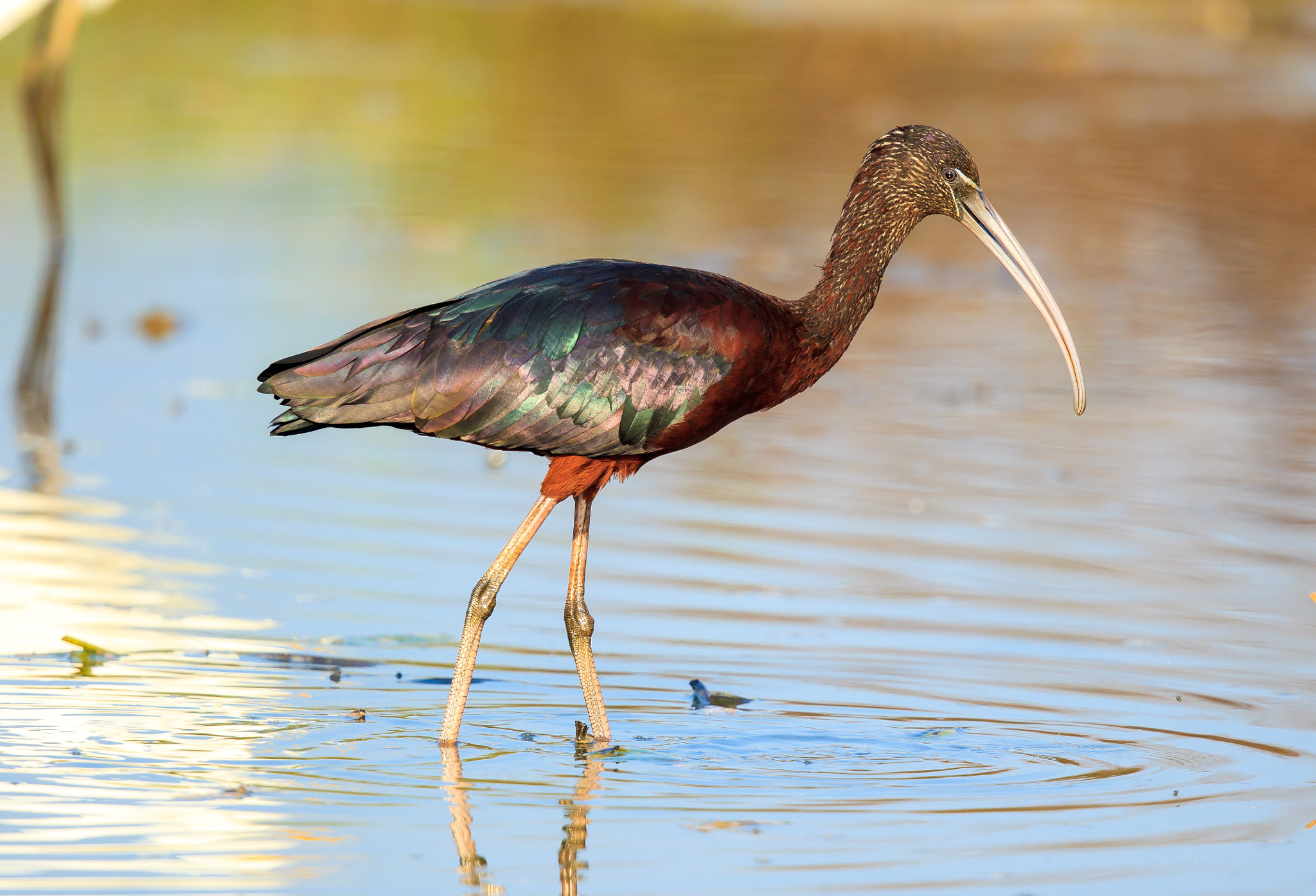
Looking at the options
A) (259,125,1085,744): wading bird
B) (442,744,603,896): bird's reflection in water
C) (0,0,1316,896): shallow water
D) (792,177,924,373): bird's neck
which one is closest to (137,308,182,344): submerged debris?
(0,0,1316,896): shallow water

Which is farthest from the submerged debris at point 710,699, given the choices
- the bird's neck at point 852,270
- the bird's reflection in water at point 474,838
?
the bird's neck at point 852,270

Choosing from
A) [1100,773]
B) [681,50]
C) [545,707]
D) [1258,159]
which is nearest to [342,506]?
[545,707]

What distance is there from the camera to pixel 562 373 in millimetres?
6199

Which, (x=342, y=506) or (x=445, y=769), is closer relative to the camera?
(x=445, y=769)

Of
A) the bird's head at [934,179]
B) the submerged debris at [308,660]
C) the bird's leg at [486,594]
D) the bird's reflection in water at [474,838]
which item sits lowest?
the bird's reflection in water at [474,838]

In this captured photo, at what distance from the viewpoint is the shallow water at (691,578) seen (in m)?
5.22

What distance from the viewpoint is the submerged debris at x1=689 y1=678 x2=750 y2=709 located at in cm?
639

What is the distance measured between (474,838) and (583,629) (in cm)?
134

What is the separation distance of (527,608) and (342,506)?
4.69ft

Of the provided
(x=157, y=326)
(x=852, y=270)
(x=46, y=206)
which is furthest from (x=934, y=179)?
(x=46, y=206)

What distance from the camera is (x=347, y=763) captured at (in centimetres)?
569

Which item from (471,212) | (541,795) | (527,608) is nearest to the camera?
(541,795)

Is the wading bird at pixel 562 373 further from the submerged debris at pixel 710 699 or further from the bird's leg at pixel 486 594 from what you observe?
the submerged debris at pixel 710 699

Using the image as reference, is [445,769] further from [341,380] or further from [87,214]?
[87,214]
